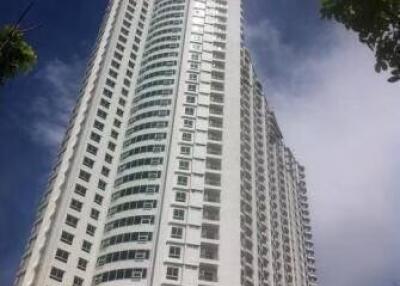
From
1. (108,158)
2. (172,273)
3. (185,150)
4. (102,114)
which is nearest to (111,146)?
(108,158)

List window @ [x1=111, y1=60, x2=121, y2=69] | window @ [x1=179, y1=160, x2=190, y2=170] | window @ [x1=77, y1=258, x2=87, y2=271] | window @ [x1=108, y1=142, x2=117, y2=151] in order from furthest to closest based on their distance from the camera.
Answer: window @ [x1=111, y1=60, x2=121, y2=69] < window @ [x1=108, y1=142, x2=117, y2=151] < window @ [x1=179, y1=160, x2=190, y2=170] < window @ [x1=77, y1=258, x2=87, y2=271]

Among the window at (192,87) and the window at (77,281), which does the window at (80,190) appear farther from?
the window at (192,87)

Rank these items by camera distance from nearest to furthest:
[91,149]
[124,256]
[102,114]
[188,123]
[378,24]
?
[378,24], [124,256], [91,149], [188,123], [102,114]

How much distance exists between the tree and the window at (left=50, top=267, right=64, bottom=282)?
51844mm

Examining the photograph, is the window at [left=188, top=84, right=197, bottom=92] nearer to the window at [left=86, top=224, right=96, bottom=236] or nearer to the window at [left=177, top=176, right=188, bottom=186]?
the window at [left=177, top=176, right=188, bottom=186]

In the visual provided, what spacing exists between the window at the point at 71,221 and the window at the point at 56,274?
20.5ft

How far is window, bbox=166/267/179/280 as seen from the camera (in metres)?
57.8

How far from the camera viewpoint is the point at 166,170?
68.0m

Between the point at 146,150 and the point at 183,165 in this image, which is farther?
the point at 146,150

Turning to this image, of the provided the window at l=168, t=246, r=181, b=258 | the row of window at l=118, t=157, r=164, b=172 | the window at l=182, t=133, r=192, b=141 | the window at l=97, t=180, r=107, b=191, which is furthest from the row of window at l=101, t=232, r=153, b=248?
the window at l=182, t=133, r=192, b=141

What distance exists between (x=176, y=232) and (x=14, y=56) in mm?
49408

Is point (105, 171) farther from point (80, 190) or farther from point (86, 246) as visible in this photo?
point (86, 246)

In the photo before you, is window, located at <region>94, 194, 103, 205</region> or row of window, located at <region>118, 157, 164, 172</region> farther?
row of window, located at <region>118, 157, 164, 172</region>

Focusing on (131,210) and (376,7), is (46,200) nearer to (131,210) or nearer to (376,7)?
(131,210)
